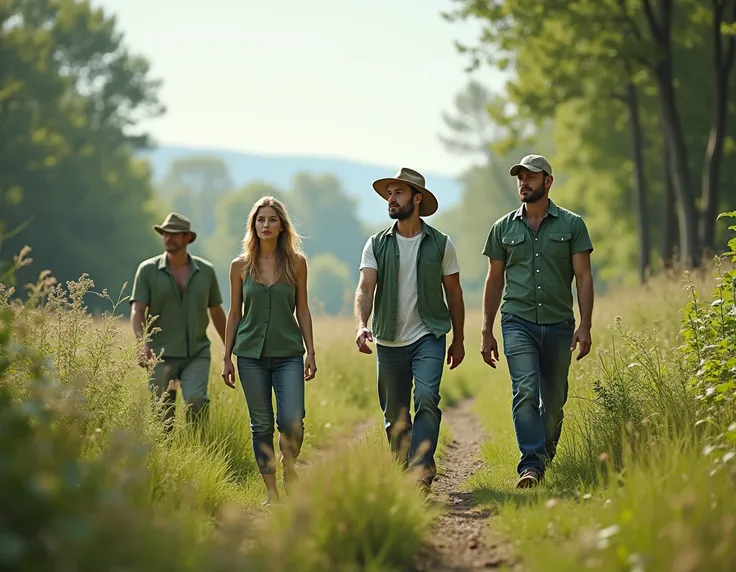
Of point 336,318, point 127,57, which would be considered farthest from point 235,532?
point 127,57

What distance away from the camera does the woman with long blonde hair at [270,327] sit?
7902mm

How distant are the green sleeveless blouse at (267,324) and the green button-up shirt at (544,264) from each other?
1.77m

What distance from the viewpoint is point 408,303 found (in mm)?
8047

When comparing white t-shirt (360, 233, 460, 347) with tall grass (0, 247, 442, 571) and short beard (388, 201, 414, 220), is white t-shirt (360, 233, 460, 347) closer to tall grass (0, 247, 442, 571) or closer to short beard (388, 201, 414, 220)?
short beard (388, 201, 414, 220)

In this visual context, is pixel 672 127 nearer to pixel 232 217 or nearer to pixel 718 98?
pixel 718 98

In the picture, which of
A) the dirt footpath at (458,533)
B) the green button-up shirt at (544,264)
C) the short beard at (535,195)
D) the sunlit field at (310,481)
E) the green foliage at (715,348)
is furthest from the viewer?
the short beard at (535,195)

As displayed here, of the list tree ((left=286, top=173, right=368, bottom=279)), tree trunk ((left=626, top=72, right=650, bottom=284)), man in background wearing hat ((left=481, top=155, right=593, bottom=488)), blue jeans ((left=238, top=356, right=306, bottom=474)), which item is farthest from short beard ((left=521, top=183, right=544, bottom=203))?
tree ((left=286, top=173, right=368, bottom=279))

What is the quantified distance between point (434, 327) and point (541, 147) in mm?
69067

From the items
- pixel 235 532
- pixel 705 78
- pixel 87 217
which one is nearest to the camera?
pixel 235 532

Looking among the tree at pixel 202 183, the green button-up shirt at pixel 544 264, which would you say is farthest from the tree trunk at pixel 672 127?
the tree at pixel 202 183

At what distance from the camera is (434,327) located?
7.92 metres

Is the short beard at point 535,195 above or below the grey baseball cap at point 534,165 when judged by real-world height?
below

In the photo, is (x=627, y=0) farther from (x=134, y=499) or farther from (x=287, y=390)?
(x=134, y=499)

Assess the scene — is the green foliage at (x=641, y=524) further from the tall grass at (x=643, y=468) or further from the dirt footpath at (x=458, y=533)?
the dirt footpath at (x=458, y=533)
